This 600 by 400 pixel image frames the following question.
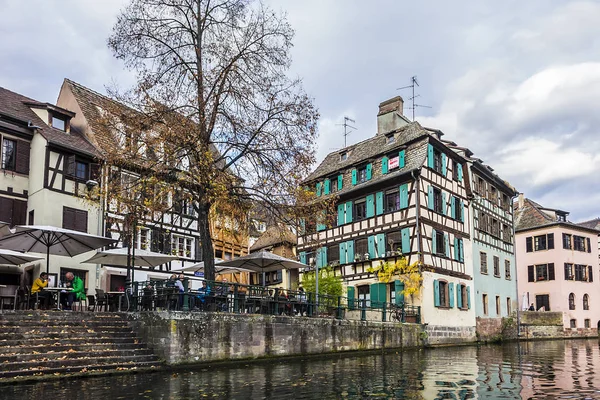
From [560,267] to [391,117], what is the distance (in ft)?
65.4

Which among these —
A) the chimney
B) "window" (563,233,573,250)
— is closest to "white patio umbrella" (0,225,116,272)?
the chimney

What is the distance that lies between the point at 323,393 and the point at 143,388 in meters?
3.54

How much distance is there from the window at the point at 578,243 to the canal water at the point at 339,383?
3429cm

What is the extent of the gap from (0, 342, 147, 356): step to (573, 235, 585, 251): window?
4200cm

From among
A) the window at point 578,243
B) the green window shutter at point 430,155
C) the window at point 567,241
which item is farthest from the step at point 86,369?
the window at point 578,243

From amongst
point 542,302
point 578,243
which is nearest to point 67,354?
point 542,302

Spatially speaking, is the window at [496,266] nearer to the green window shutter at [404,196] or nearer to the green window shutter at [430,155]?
the green window shutter at [430,155]

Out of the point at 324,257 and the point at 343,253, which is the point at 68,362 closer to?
the point at 343,253

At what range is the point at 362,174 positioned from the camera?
36000mm

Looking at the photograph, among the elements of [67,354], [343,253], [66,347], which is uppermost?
[343,253]

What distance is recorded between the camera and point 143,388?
11.9 m

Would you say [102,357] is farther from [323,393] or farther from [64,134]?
[64,134]

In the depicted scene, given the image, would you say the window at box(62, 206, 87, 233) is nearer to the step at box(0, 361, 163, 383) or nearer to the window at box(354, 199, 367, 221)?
the window at box(354, 199, 367, 221)

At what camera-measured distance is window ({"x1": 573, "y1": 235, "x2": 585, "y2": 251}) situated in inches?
1945
